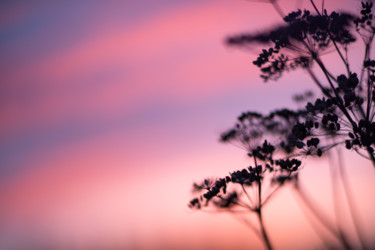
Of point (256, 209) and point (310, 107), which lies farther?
point (256, 209)

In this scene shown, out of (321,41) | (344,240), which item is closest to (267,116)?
(321,41)

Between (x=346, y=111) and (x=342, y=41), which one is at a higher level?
(x=342, y=41)

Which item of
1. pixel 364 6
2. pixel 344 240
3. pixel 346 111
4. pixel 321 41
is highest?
pixel 364 6

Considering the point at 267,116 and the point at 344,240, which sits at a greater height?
the point at 267,116

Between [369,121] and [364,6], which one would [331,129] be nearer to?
[369,121]

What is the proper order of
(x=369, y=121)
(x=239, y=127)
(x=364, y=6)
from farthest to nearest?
(x=239, y=127)
(x=364, y=6)
(x=369, y=121)

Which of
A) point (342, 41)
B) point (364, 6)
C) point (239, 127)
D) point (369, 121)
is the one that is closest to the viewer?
point (369, 121)

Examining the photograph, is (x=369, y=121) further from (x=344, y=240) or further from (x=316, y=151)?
(x=344, y=240)

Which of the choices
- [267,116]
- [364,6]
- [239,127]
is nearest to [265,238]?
[239,127]

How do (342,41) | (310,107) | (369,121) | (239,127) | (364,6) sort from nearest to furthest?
(369,121)
(310,107)
(364,6)
(342,41)
(239,127)
